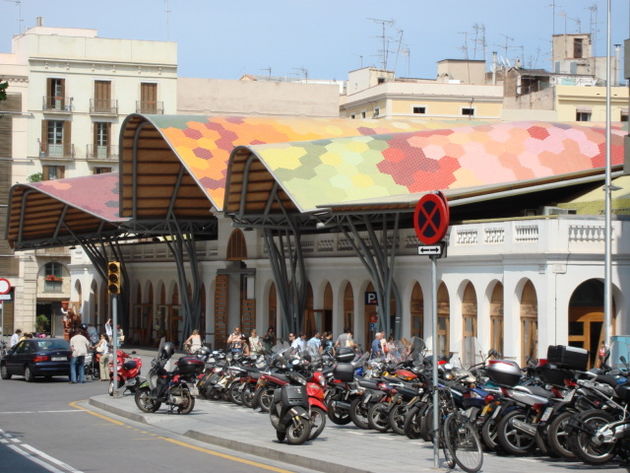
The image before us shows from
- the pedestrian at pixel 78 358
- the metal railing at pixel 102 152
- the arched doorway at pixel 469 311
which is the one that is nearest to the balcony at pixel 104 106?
the metal railing at pixel 102 152

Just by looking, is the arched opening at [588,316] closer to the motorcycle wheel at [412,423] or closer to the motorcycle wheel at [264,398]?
the motorcycle wheel at [264,398]

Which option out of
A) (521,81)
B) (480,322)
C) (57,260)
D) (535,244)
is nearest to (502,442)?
(535,244)

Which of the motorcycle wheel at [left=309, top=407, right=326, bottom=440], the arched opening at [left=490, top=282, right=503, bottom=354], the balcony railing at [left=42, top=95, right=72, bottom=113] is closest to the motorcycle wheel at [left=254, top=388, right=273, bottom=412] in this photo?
the motorcycle wheel at [left=309, top=407, right=326, bottom=440]

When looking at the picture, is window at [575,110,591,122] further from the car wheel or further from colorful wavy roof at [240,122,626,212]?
the car wheel

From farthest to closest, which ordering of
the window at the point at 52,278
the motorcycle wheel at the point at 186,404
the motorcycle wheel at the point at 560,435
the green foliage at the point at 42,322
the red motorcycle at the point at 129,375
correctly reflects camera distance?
the window at the point at 52,278
the green foliage at the point at 42,322
the red motorcycle at the point at 129,375
the motorcycle wheel at the point at 186,404
the motorcycle wheel at the point at 560,435

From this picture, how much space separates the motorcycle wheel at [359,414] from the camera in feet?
73.1

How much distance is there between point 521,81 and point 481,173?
50655mm

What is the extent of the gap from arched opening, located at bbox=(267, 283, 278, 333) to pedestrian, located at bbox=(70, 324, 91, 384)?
501 inches

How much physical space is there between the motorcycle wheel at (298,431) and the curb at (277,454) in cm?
21

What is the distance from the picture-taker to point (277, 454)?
727 inches

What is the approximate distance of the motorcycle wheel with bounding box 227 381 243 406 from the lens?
2780 centimetres

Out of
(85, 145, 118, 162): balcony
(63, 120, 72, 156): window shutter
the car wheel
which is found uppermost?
(63, 120, 72, 156): window shutter

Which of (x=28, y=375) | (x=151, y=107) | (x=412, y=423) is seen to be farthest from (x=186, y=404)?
(x=151, y=107)

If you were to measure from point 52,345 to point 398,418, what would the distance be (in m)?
19.4
